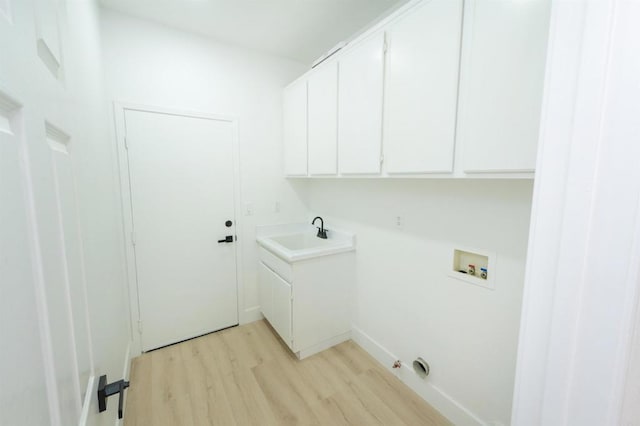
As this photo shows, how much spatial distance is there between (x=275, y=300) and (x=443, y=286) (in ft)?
4.64

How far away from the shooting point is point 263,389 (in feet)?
6.00

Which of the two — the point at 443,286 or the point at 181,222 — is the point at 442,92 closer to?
the point at 443,286

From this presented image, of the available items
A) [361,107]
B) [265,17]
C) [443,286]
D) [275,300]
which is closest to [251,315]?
[275,300]

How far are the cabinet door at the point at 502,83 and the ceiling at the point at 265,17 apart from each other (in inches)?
41.2

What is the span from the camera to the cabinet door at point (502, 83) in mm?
934

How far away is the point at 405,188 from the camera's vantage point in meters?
1.83

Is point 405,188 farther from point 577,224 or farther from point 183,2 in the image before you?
point 183,2

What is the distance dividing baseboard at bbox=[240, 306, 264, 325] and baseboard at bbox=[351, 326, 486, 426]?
111 centimetres

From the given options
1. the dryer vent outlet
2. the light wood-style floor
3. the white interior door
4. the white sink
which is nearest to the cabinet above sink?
the white sink

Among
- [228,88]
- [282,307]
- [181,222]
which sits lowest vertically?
[282,307]

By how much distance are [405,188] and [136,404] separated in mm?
2354

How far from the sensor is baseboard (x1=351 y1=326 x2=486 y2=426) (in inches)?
59.3

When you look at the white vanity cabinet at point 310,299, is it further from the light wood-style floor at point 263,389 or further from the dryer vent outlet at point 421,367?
the dryer vent outlet at point 421,367

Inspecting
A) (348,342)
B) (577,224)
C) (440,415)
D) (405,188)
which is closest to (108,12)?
(405,188)
